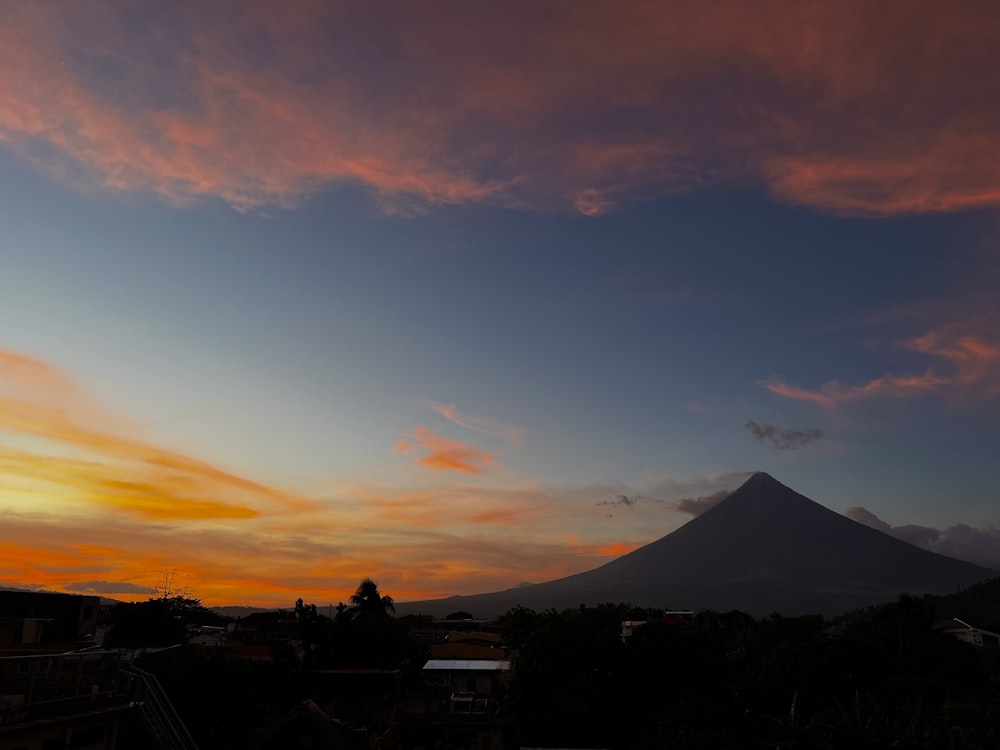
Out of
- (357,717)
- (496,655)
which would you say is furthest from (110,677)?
(496,655)

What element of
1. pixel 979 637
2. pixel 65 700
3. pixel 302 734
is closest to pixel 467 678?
pixel 302 734

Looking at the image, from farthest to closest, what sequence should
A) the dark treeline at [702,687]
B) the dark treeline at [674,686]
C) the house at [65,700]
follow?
the dark treeline at [702,687] → the dark treeline at [674,686] → the house at [65,700]

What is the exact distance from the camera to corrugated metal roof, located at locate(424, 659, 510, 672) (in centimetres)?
5028

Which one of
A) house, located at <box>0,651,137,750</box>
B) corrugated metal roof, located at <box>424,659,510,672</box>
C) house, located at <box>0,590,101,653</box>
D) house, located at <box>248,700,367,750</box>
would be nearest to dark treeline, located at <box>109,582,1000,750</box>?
corrugated metal roof, located at <box>424,659,510,672</box>

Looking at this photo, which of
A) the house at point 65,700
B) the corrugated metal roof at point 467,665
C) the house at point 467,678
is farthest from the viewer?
the corrugated metal roof at point 467,665

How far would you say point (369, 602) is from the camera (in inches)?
3100

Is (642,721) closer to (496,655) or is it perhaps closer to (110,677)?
(496,655)

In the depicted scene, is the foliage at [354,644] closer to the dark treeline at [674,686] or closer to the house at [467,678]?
the dark treeline at [674,686]

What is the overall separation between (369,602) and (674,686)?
3835 cm

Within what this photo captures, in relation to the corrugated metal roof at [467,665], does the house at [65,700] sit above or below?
above

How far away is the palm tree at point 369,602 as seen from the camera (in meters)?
76.5

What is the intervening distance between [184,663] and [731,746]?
1241 inches

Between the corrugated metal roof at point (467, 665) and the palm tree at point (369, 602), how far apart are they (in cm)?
2468

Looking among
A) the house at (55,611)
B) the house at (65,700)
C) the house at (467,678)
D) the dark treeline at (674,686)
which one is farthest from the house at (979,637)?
the house at (65,700)
